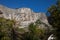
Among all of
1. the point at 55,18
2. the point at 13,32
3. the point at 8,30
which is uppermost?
the point at 55,18

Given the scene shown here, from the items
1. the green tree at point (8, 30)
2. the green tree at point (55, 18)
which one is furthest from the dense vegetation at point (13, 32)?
the green tree at point (55, 18)

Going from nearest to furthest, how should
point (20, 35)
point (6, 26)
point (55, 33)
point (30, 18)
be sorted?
point (55, 33) → point (6, 26) → point (20, 35) → point (30, 18)

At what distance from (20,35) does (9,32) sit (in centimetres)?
357

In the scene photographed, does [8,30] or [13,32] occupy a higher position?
[8,30]

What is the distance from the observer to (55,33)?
2073cm

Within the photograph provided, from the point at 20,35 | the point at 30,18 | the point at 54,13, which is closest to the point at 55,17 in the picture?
the point at 54,13

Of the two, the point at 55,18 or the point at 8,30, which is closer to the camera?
the point at 55,18

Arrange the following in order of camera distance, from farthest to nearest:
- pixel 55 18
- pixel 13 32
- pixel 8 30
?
1. pixel 13 32
2. pixel 8 30
3. pixel 55 18

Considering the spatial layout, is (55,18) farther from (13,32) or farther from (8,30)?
(13,32)

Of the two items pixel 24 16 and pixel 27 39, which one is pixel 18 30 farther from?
pixel 24 16

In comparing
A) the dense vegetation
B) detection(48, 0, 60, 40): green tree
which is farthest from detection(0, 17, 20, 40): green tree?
detection(48, 0, 60, 40): green tree

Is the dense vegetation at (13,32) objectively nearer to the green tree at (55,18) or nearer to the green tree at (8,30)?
the green tree at (8,30)

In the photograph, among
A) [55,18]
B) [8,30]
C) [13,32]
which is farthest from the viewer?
[13,32]

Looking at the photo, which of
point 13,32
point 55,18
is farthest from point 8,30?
point 55,18
